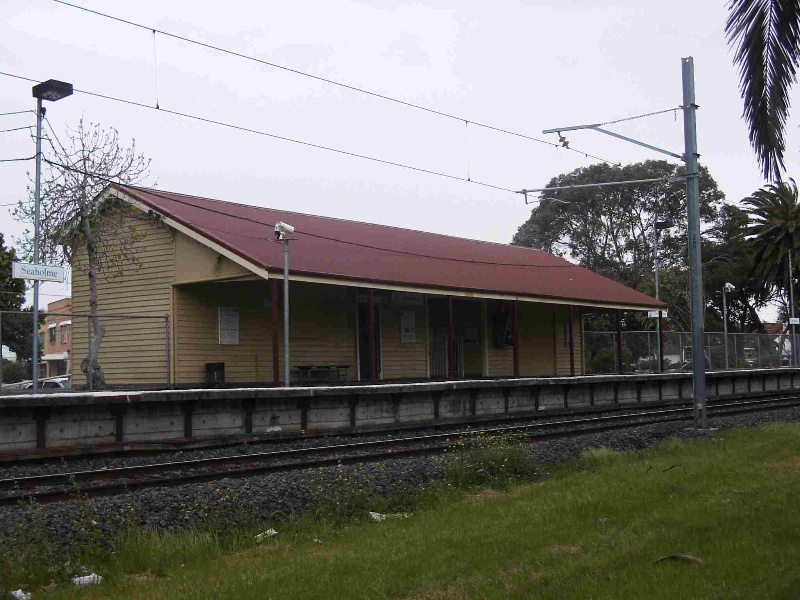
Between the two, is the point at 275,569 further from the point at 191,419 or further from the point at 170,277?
the point at 170,277

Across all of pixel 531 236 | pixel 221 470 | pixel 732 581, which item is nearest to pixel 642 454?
pixel 221 470

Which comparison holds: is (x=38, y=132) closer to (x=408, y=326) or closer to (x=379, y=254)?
(x=379, y=254)

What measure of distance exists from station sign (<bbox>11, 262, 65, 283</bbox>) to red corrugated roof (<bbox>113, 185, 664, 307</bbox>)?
4.20 metres

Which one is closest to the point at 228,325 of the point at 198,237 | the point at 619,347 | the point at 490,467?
the point at 198,237

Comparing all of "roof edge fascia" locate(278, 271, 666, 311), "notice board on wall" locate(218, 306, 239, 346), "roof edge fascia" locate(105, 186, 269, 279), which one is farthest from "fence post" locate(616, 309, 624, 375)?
"roof edge fascia" locate(105, 186, 269, 279)

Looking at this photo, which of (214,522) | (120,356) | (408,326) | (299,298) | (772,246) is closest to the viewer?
(214,522)

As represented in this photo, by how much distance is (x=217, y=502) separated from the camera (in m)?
9.02

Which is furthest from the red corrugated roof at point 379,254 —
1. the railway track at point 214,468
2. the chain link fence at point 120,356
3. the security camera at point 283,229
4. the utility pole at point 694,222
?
the utility pole at point 694,222

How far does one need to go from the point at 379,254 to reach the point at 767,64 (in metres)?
20.4

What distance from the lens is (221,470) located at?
1221cm

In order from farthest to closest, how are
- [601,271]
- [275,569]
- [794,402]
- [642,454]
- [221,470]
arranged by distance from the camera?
1. [601,271]
2. [794,402]
3. [642,454]
4. [221,470]
5. [275,569]

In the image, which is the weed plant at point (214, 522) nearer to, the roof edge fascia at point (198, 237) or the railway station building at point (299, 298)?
the roof edge fascia at point (198, 237)

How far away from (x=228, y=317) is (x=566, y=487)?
14.8 meters

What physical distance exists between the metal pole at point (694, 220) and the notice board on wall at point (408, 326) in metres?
12.5
